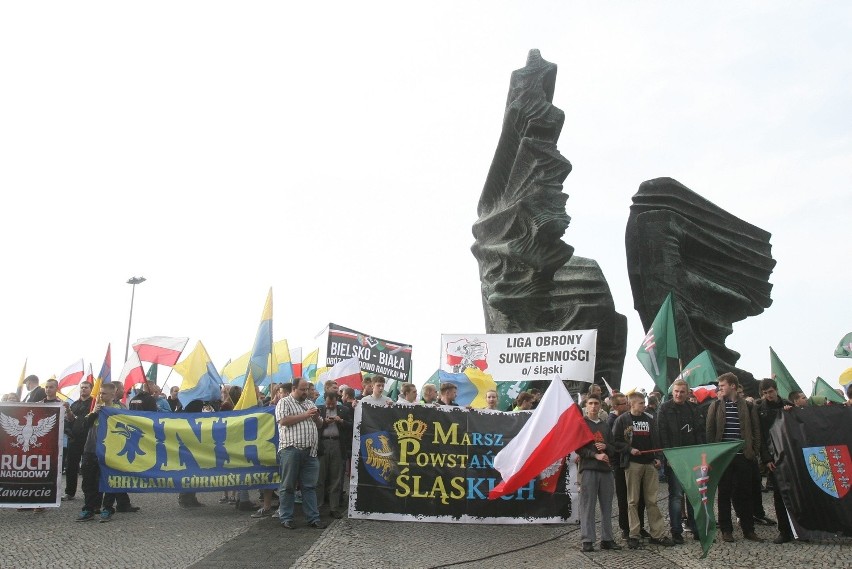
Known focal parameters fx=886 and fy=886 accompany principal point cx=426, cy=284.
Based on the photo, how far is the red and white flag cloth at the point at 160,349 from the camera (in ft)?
52.7

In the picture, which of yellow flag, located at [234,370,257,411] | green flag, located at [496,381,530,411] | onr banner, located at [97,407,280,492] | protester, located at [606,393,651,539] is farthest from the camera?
green flag, located at [496,381,530,411]

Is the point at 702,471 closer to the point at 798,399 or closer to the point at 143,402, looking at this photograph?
the point at 798,399

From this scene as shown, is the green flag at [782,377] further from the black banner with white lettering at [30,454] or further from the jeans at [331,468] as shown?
the black banner with white lettering at [30,454]

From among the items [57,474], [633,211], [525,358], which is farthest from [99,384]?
[633,211]

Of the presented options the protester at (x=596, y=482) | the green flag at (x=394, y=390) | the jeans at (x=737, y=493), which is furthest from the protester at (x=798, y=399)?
the green flag at (x=394, y=390)

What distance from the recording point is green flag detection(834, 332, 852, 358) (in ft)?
72.8

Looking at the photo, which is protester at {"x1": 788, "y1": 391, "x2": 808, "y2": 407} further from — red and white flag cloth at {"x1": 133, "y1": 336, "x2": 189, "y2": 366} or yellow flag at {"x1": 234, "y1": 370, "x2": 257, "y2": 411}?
red and white flag cloth at {"x1": 133, "y1": 336, "x2": 189, "y2": 366}

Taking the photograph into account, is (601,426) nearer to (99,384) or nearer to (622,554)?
(622,554)

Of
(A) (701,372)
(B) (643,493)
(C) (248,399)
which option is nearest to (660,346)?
(A) (701,372)

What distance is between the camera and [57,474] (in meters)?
11.7

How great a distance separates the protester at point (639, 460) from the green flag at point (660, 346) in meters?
4.47

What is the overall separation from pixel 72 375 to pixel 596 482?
17.2 metres

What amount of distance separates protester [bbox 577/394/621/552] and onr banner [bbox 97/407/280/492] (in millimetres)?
4158

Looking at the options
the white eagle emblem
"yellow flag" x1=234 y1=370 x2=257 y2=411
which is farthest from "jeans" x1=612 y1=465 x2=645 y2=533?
the white eagle emblem
